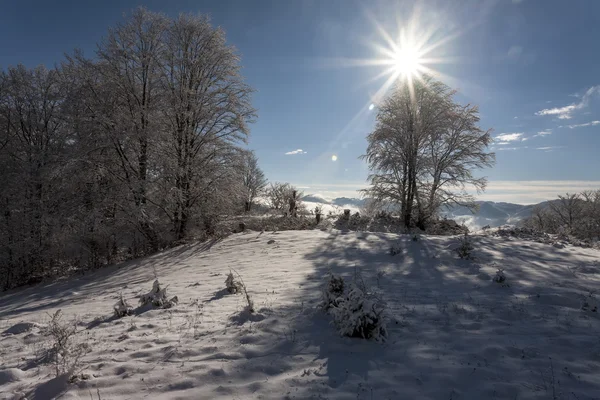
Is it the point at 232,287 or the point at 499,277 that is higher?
the point at 499,277

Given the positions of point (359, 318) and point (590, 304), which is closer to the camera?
point (359, 318)

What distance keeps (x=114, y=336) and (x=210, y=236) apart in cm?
966

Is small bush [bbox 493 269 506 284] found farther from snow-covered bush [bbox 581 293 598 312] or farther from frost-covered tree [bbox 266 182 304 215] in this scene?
frost-covered tree [bbox 266 182 304 215]

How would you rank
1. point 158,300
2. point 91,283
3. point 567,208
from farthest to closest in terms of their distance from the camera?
1. point 567,208
2. point 91,283
3. point 158,300

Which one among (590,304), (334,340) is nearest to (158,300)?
Answer: (334,340)

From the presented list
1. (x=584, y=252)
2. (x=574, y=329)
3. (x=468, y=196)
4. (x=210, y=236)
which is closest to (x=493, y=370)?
(x=574, y=329)

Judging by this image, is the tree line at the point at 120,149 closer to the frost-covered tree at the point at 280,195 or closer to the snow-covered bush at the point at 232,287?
the snow-covered bush at the point at 232,287

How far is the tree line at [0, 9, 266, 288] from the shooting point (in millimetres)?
11945

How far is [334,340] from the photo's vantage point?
423cm

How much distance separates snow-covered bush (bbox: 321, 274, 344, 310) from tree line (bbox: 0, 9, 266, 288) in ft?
30.8

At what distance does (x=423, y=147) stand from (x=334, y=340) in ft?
50.1

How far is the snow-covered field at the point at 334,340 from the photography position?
318 cm

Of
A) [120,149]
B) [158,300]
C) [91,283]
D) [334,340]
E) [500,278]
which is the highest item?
[120,149]

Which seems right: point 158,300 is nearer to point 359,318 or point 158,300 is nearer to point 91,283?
point 359,318
